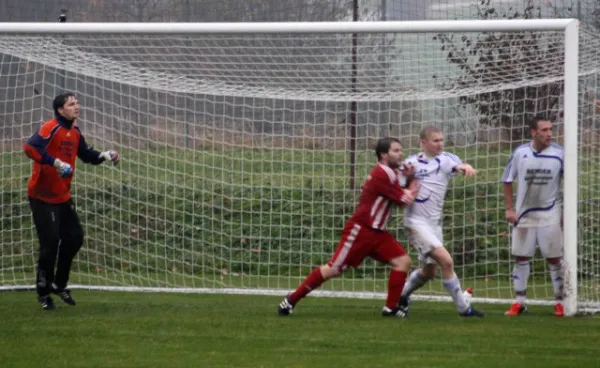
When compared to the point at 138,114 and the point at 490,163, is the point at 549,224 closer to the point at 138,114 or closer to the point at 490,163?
the point at 490,163

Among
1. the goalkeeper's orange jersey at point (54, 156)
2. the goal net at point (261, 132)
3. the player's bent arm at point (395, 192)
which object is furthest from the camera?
the goal net at point (261, 132)

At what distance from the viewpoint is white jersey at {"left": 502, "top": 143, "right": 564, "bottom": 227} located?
10.3 meters

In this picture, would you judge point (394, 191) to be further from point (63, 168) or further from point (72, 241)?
point (72, 241)

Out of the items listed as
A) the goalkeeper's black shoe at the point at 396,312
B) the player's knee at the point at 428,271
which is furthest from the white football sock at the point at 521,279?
the goalkeeper's black shoe at the point at 396,312

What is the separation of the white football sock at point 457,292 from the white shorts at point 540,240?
2.85 feet

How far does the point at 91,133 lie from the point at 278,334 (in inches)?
238

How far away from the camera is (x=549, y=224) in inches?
408

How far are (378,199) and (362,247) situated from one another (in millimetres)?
445

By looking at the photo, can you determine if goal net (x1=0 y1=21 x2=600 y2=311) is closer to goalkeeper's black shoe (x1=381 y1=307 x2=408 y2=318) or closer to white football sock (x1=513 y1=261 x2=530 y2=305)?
white football sock (x1=513 y1=261 x2=530 y2=305)

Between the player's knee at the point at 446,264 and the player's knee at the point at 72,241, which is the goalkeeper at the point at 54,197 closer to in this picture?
the player's knee at the point at 72,241

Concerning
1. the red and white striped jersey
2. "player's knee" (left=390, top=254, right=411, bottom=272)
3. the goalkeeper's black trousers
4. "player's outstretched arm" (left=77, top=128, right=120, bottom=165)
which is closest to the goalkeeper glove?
the goalkeeper's black trousers

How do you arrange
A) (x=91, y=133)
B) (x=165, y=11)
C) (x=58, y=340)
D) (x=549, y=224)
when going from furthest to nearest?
1. (x=165, y=11)
2. (x=91, y=133)
3. (x=549, y=224)
4. (x=58, y=340)

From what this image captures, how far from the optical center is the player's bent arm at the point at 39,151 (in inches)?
405

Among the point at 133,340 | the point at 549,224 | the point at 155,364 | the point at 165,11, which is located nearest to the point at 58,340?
the point at 133,340
